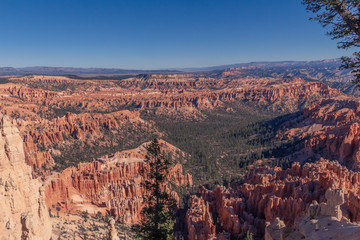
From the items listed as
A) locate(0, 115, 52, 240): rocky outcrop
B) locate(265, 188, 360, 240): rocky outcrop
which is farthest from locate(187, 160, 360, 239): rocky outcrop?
locate(0, 115, 52, 240): rocky outcrop

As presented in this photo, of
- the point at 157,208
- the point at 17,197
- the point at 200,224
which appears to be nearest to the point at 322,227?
the point at 157,208

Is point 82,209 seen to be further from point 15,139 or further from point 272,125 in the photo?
point 272,125

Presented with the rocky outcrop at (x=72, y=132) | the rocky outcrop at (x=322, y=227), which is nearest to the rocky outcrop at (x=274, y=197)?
the rocky outcrop at (x=322, y=227)

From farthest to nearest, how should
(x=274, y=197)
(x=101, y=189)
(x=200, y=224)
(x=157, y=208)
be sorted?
(x=101, y=189) < (x=200, y=224) < (x=274, y=197) < (x=157, y=208)

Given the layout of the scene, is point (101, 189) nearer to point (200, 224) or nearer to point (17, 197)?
point (200, 224)

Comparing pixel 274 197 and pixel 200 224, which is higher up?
pixel 274 197
